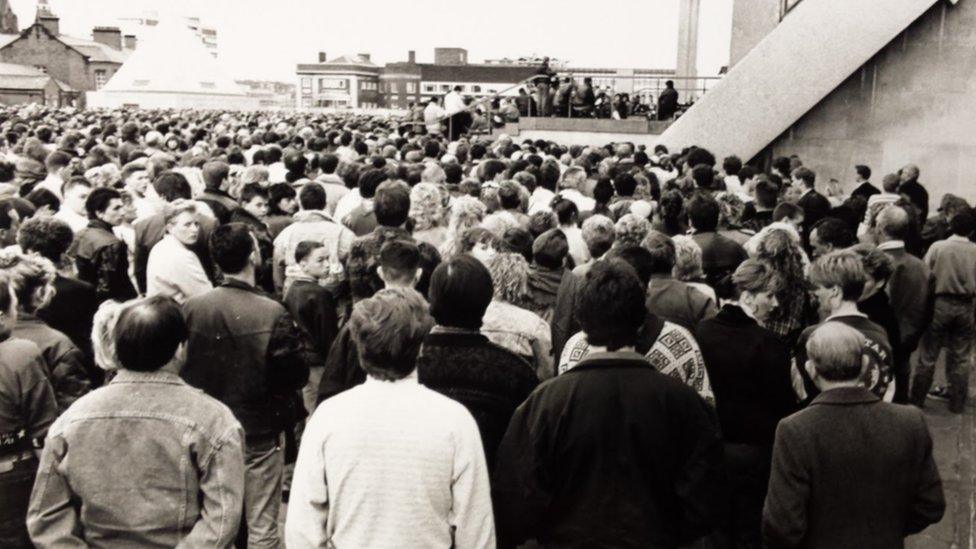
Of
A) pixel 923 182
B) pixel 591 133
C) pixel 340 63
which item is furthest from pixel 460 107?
pixel 340 63

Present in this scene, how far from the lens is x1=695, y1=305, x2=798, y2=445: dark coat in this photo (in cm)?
438

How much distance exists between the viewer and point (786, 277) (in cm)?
512

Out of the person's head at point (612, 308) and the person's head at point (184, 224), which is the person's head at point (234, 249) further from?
the person's head at point (612, 308)

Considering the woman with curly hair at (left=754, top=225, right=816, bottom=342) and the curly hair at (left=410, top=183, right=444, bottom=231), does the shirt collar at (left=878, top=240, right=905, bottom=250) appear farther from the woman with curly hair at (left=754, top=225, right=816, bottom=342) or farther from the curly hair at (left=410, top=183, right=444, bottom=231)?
the curly hair at (left=410, top=183, right=444, bottom=231)

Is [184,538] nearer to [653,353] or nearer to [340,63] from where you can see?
[653,353]

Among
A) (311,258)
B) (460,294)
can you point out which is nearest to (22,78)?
(311,258)

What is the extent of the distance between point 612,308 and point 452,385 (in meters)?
0.91

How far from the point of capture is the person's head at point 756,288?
4742 mm

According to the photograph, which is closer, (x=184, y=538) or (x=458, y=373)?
(x=184, y=538)

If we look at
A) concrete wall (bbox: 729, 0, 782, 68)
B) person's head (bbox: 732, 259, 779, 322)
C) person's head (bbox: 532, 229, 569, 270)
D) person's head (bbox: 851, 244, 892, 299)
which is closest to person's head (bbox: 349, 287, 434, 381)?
person's head (bbox: 732, 259, 779, 322)

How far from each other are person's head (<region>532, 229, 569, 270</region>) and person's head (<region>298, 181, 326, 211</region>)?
183cm

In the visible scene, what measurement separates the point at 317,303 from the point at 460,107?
16411mm

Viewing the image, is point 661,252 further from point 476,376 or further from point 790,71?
point 790,71

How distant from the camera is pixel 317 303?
603 centimetres
